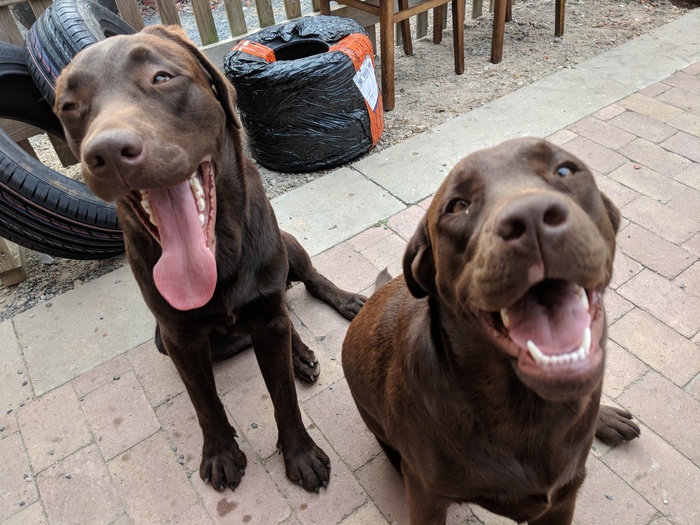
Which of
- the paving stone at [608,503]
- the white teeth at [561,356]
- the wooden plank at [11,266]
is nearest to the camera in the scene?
the white teeth at [561,356]

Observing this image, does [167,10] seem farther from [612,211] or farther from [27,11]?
[612,211]

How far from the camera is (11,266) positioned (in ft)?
13.0

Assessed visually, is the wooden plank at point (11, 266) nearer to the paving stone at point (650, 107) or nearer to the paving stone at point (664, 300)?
the paving stone at point (664, 300)

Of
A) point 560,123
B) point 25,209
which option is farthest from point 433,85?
point 25,209

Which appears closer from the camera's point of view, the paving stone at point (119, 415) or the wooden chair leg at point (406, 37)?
the paving stone at point (119, 415)

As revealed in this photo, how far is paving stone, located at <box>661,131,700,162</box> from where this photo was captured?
4301 mm

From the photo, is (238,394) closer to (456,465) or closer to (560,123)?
(456,465)

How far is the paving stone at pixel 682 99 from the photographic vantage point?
15.8 ft

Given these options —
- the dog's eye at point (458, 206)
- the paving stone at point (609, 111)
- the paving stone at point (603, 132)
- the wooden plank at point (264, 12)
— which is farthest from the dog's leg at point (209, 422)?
the wooden plank at point (264, 12)

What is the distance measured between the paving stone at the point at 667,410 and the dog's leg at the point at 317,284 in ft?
4.93

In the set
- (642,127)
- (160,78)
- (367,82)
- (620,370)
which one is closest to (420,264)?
(160,78)

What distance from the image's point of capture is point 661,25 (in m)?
6.32

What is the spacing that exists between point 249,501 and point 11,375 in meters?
1.71

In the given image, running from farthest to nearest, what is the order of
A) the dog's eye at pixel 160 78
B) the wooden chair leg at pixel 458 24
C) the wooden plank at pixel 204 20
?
the wooden chair leg at pixel 458 24
the wooden plank at pixel 204 20
the dog's eye at pixel 160 78
